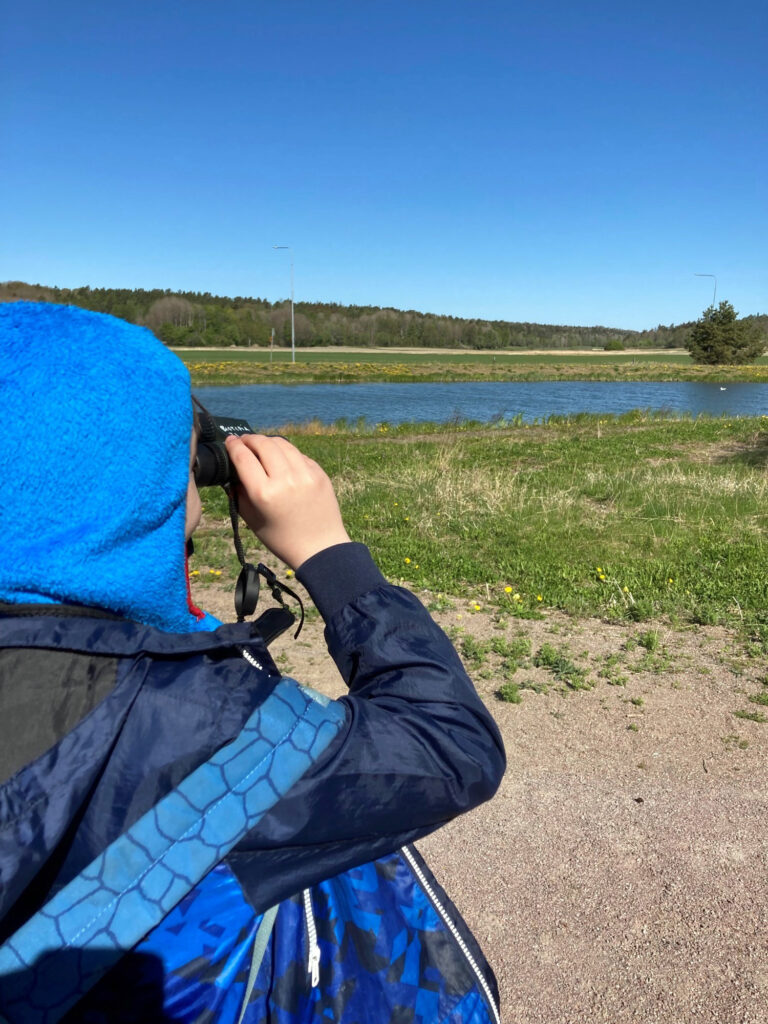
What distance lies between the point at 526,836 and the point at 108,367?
2.98m

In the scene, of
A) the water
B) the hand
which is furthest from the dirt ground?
the water

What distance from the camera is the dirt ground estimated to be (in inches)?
98.3

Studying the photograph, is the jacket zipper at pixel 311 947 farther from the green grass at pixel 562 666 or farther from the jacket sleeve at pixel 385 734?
the green grass at pixel 562 666

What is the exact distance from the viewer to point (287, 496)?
1.07 m

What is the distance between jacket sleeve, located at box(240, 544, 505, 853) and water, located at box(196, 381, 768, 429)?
85.1 ft

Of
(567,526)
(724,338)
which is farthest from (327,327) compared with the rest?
(567,526)

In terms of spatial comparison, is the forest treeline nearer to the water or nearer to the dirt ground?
the water

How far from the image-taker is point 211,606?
6145 mm

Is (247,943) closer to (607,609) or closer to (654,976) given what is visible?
(654,976)

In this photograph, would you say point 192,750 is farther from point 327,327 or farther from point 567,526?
point 327,327

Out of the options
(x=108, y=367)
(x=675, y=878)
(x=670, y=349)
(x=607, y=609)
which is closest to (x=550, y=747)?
(x=675, y=878)

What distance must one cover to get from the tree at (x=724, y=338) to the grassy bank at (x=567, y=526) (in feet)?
261

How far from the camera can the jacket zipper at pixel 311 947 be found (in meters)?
1.17

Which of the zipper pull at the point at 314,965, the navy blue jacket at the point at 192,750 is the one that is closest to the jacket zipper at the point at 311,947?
the zipper pull at the point at 314,965
